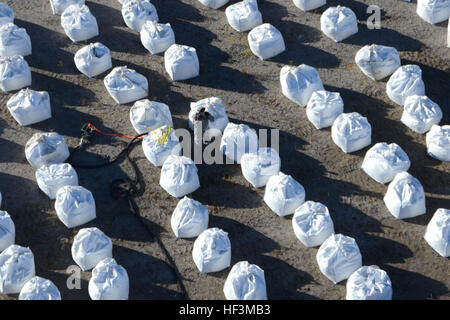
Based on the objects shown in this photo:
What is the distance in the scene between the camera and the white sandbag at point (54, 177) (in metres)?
29.8

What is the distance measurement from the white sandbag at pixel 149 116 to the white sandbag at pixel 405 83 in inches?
379

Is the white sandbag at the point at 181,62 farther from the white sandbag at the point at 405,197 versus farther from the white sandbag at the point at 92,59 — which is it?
the white sandbag at the point at 405,197

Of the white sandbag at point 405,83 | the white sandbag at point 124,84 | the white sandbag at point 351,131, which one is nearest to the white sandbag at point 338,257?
the white sandbag at point 351,131

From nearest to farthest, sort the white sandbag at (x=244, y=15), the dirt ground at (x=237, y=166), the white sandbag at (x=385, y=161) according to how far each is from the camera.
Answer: the dirt ground at (x=237, y=166)
the white sandbag at (x=385, y=161)
the white sandbag at (x=244, y=15)

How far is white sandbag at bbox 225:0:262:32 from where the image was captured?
35.6 metres

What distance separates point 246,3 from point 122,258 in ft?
46.4

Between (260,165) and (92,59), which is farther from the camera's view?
(92,59)

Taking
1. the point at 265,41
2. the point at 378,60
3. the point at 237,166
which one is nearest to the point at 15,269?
the point at 237,166

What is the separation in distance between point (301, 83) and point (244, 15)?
5124mm

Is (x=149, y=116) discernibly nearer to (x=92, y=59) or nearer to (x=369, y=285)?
(x=92, y=59)

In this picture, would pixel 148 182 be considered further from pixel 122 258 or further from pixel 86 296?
pixel 86 296

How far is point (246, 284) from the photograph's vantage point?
26.6m

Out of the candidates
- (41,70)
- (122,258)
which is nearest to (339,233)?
(122,258)

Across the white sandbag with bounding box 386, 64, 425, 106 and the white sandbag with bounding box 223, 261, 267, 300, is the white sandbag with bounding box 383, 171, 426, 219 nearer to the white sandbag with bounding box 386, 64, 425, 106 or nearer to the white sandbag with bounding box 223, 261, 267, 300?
the white sandbag with bounding box 386, 64, 425, 106
